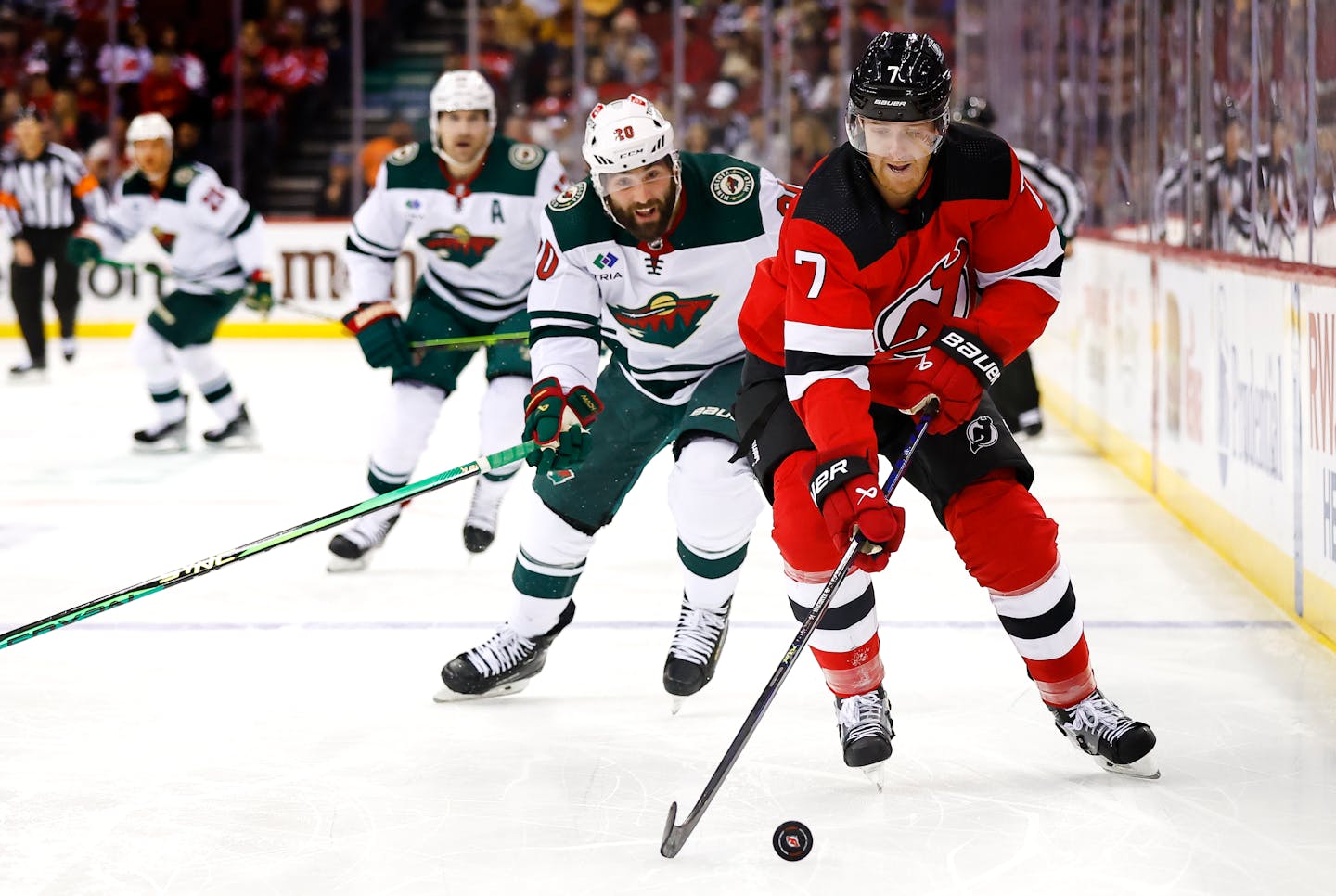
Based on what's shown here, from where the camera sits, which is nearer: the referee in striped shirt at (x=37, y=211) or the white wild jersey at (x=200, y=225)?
the white wild jersey at (x=200, y=225)

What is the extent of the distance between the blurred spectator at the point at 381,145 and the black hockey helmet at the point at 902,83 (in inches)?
357

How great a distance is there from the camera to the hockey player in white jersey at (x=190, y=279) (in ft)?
20.2

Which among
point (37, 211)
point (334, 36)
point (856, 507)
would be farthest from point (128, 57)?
point (856, 507)

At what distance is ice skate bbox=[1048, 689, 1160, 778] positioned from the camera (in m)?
2.35

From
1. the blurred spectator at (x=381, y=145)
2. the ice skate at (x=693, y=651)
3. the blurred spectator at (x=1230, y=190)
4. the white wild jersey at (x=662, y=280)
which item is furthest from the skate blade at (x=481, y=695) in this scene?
the blurred spectator at (x=381, y=145)

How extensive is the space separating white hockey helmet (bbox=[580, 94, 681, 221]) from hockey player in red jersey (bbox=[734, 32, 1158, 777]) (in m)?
0.31

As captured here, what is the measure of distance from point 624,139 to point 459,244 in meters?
1.52

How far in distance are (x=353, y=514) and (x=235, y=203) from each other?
13.1 ft

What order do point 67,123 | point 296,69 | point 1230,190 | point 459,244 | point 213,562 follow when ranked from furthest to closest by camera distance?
point 296,69, point 67,123, point 1230,190, point 459,244, point 213,562

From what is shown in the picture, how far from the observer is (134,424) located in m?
6.94

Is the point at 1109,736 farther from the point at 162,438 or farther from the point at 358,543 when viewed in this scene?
the point at 162,438

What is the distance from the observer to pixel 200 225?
6199 millimetres

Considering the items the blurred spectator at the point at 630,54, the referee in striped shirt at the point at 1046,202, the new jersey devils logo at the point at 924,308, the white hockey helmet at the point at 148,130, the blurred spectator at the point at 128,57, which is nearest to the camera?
the new jersey devils logo at the point at 924,308

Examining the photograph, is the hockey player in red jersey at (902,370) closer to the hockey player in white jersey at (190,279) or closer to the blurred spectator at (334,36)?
the hockey player in white jersey at (190,279)
